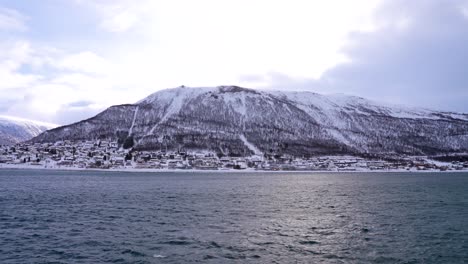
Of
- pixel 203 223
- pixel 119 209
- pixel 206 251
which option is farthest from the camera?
pixel 119 209

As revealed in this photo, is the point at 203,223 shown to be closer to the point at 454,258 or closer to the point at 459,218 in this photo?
the point at 454,258

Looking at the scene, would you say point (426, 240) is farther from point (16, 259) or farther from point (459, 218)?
point (16, 259)

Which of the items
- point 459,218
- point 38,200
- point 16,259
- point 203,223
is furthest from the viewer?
point 38,200

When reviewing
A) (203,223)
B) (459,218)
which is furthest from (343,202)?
Result: (203,223)

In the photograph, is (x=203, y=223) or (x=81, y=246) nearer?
(x=81, y=246)

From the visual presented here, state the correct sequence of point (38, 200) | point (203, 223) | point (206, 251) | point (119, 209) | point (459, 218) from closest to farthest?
1. point (206, 251)
2. point (203, 223)
3. point (459, 218)
4. point (119, 209)
5. point (38, 200)

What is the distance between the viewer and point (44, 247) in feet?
119

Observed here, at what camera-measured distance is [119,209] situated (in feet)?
207

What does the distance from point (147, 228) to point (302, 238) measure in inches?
653

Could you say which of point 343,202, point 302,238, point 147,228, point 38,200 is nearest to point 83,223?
point 147,228

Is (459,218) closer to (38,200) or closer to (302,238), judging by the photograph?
(302,238)

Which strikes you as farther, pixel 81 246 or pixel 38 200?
pixel 38 200

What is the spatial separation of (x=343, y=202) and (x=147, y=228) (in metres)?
40.8

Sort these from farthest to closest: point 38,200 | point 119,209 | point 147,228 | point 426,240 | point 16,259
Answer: point 38,200, point 119,209, point 147,228, point 426,240, point 16,259
